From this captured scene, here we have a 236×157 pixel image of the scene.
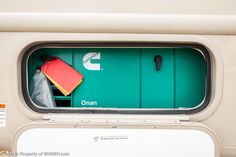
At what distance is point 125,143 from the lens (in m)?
1.41

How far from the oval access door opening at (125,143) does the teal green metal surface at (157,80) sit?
0.70 feet

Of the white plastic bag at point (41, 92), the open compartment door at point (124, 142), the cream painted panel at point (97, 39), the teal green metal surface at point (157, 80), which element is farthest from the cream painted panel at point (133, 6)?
the open compartment door at point (124, 142)

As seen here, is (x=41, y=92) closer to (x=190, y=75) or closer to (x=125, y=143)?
(x=125, y=143)

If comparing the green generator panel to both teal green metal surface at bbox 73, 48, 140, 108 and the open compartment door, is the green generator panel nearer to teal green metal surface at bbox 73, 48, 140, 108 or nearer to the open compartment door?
teal green metal surface at bbox 73, 48, 140, 108

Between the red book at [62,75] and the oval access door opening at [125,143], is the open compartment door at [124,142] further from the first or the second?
the red book at [62,75]

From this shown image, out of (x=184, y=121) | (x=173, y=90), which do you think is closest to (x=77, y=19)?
(x=173, y=90)

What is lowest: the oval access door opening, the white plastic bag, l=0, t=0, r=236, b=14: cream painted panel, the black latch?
the oval access door opening

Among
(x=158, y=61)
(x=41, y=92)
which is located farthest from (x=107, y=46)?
(x=41, y=92)

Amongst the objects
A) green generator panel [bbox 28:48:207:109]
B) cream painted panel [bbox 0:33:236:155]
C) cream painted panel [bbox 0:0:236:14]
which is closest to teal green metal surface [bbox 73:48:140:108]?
green generator panel [bbox 28:48:207:109]

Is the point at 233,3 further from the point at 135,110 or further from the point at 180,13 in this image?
the point at 135,110

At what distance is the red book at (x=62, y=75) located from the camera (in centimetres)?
159

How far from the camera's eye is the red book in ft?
5.23

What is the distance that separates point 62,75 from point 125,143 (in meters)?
0.52

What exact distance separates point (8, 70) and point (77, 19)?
0.45 metres
